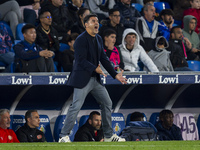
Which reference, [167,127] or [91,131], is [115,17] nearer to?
[167,127]

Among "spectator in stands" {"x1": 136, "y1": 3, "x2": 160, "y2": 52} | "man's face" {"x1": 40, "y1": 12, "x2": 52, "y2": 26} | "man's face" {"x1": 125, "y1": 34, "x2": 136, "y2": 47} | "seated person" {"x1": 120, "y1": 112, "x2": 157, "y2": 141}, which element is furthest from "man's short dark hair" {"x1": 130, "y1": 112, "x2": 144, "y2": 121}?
"man's face" {"x1": 40, "y1": 12, "x2": 52, "y2": 26}

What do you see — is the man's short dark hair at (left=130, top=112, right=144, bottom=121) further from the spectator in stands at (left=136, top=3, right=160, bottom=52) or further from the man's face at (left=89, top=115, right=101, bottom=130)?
the spectator in stands at (left=136, top=3, right=160, bottom=52)

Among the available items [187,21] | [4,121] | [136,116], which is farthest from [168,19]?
[4,121]

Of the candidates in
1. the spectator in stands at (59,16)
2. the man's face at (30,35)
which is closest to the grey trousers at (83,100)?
the man's face at (30,35)

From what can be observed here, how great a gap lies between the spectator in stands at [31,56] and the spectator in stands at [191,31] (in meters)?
3.91

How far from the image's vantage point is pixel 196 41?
11.3 meters

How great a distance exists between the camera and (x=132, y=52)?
9.41 metres

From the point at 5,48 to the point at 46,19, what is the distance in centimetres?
93

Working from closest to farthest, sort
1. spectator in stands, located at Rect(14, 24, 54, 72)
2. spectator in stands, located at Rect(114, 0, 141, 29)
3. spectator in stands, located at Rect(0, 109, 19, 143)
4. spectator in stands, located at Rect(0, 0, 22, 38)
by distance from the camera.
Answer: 1. spectator in stands, located at Rect(0, 109, 19, 143)
2. spectator in stands, located at Rect(14, 24, 54, 72)
3. spectator in stands, located at Rect(0, 0, 22, 38)
4. spectator in stands, located at Rect(114, 0, 141, 29)

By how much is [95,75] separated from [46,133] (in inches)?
104

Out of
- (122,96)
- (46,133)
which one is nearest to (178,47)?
(122,96)

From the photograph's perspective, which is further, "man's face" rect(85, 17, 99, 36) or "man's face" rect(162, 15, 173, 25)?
"man's face" rect(162, 15, 173, 25)

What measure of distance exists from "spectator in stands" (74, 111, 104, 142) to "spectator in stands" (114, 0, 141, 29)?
8.32 feet

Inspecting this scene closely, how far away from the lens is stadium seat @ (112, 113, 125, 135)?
30.9ft
